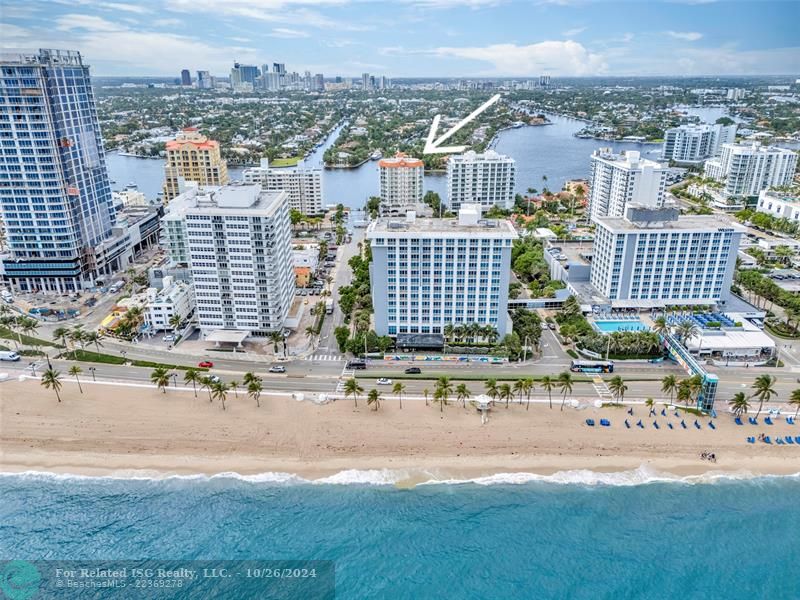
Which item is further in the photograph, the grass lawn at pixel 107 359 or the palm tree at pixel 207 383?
the grass lawn at pixel 107 359

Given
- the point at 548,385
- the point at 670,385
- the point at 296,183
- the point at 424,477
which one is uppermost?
the point at 296,183

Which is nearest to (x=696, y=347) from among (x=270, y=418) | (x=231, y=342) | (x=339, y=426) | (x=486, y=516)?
(x=486, y=516)

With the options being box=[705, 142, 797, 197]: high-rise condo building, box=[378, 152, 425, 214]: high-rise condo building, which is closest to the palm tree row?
box=[378, 152, 425, 214]: high-rise condo building

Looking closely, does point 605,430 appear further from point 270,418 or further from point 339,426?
point 270,418

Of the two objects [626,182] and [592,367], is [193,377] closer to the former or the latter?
[592,367]

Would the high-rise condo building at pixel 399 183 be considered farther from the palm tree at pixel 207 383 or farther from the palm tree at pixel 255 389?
the palm tree at pixel 255 389

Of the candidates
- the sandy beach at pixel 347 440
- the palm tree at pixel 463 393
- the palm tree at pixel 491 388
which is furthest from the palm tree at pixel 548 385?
the palm tree at pixel 463 393

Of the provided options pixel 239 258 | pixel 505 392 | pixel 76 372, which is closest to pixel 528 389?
pixel 505 392

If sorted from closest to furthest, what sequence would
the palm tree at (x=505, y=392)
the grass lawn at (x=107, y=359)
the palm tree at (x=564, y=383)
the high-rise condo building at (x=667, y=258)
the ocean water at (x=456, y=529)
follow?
the ocean water at (x=456, y=529)
the palm tree at (x=505, y=392)
the palm tree at (x=564, y=383)
the grass lawn at (x=107, y=359)
the high-rise condo building at (x=667, y=258)
